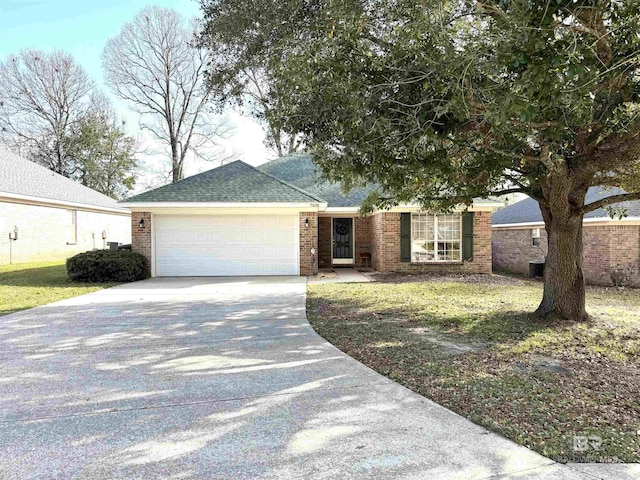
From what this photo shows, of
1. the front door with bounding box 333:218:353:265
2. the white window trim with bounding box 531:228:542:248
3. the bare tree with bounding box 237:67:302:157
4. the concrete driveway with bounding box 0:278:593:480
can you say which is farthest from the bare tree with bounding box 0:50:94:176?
the white window trim with bounding box 531:228:542:248

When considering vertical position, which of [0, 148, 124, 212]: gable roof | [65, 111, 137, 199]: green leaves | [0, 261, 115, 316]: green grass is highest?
[65, 111, 137, 199]: green leaves

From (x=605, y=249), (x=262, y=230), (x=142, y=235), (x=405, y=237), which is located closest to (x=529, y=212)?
(x=605, y=249)

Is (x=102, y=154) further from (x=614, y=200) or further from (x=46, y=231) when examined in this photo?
(x=614, y=200)

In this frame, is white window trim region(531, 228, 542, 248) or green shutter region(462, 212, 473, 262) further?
white window trim region(531, 228, 542, 248)

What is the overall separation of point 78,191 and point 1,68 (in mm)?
16283

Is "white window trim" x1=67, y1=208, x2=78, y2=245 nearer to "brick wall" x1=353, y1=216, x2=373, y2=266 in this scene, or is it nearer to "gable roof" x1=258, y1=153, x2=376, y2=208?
"gable roof" x1=258, y1=153, x2=376, y2=208

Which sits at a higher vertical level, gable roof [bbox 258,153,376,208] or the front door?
gable roof [bbox 258,153,376,208]

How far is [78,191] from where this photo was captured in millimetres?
22344

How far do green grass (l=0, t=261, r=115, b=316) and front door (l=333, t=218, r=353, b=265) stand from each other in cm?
860

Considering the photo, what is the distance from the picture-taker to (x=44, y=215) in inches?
746

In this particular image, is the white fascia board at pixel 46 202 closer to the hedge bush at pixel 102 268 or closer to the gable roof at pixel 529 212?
the hedge bush at pixel 102 268

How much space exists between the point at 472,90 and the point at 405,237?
10.2m

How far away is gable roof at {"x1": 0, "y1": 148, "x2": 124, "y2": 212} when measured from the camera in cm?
1712

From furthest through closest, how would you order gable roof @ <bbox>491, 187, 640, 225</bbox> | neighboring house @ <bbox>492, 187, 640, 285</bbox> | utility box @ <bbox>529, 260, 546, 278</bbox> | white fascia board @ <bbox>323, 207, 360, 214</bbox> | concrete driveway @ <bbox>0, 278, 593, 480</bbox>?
utility box @ <bbox>529, 260, 546, 278</bbox>
white fascia board @ <bbox>323, 207, 360, 214</bbox>
gable roof @ <bbox>491, 187, 640, 225</bbox>
neighboring house @ <bbox>492, 187, 640, 285</bbox>
concrete driveway @ <bbox>0, 278, 593, 480</bbox>
